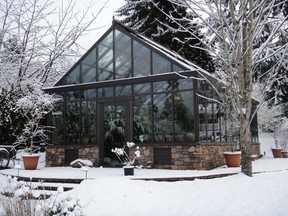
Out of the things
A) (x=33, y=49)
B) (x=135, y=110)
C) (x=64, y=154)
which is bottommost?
(x=64, y=154)

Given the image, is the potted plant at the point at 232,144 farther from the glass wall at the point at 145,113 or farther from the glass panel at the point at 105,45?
the glass panel at the point at 105,45

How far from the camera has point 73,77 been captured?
40.6 feet

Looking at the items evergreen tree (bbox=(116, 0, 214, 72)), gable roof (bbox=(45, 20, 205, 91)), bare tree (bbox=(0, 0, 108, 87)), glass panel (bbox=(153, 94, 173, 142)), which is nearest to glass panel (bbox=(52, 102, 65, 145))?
gable roof (bbox=(45, 20, 205, 91))

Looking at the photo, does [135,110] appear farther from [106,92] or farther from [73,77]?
[73,77]

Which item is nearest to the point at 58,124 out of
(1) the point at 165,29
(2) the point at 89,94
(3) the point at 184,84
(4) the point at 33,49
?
(2) the point at 89,94

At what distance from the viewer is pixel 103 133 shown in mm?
11359

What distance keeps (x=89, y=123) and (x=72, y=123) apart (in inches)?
30.1

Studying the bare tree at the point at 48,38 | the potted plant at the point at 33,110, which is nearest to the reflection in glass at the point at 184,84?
the potted plant at the point at 33,110

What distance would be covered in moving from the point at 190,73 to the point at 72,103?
183 inches

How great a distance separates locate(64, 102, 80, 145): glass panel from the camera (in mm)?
11922

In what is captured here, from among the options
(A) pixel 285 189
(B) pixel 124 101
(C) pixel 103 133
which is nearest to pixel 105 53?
(B) pixel 124 101

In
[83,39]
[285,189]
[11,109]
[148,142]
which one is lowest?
[285,189]

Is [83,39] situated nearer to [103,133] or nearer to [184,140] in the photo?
[103,133]

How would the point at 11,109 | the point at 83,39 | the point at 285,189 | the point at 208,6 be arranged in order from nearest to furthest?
the point at 285,189
the point at 208,6
the point at 11,109
the point at 83,39
